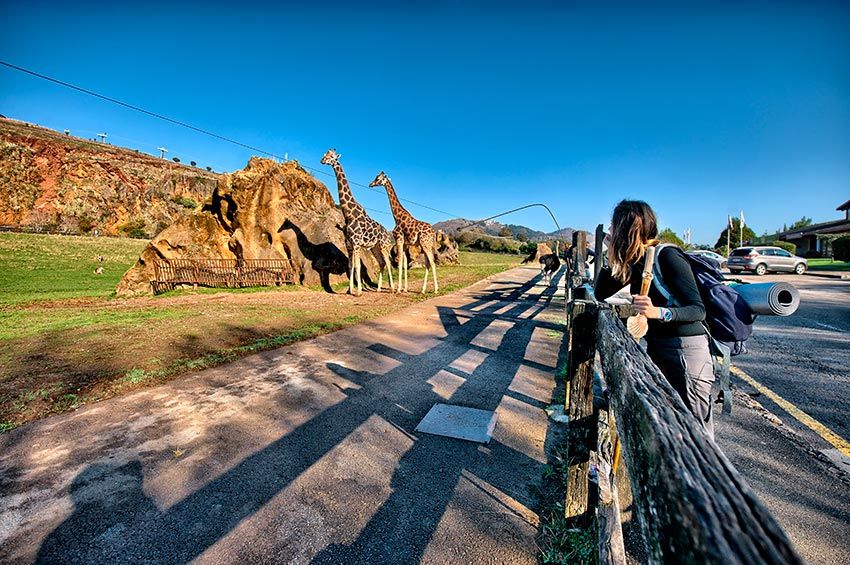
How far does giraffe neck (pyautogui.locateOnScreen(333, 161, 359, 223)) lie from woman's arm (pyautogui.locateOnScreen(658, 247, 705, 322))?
1132cm

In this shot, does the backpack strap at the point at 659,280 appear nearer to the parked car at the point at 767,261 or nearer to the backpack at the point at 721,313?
the backpack at the point at 721,313

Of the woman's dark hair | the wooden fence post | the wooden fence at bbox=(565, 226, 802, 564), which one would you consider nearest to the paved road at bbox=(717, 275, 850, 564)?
the wooden fence post

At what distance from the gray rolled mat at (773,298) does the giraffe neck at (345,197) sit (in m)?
11.7

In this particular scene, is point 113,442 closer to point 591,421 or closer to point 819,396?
point 591,421

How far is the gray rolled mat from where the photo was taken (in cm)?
195

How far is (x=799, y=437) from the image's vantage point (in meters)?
3.34

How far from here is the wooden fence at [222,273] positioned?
1341 cm

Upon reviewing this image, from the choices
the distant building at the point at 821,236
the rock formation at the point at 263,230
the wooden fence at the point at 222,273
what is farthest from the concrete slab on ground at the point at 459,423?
the distant building at the point at 821,236

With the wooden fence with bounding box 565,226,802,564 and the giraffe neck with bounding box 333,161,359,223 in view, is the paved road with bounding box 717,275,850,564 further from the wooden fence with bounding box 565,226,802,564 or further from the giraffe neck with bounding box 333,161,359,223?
the giraffe neck with bounding box 333,161,359,223

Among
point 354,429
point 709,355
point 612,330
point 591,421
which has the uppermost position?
point 612,330

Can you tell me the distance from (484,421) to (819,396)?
390 cm

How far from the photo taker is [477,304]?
10898 mm

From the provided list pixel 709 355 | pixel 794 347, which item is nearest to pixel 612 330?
pixel 709 355

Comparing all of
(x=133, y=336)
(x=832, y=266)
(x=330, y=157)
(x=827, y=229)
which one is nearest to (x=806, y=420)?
(x=133, y=336)
